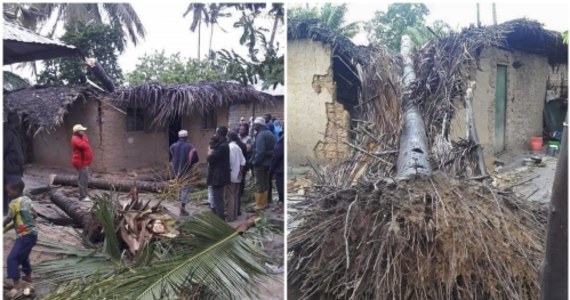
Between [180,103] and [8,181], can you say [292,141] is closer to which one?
[180,103]

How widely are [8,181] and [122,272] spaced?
759 mm

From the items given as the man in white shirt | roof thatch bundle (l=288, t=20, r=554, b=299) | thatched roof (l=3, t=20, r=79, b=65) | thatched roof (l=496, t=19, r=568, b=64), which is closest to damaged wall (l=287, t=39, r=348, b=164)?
roof thatch bundle (l=288, t=20, r=554, b=299)

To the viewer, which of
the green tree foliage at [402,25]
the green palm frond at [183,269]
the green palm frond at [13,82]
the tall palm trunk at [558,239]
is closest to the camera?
the tall palm trunk at [558,239]

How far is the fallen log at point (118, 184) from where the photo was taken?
280 centimetres

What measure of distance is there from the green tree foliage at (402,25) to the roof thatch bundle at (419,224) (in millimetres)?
93

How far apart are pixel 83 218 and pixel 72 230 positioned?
8 cm

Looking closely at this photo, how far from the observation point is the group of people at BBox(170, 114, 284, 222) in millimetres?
2662

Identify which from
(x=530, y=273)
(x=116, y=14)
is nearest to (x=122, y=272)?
(x=116, y=14)

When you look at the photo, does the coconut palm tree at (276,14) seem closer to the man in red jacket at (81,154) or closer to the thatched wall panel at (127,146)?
the thatched wall panel at (127,146)

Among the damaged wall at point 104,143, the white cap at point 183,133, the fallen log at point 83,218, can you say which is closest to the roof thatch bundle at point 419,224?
the white cap at point 183,133

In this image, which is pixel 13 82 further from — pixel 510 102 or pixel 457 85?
pixel 510 102

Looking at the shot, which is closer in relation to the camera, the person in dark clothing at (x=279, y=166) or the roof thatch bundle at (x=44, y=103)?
the person in dark clothing at (x=279, y=166)

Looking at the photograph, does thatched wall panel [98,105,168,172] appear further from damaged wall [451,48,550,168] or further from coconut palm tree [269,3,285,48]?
damaged wall [451,48,550,168]

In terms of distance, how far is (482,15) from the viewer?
A: 271 centimetres
